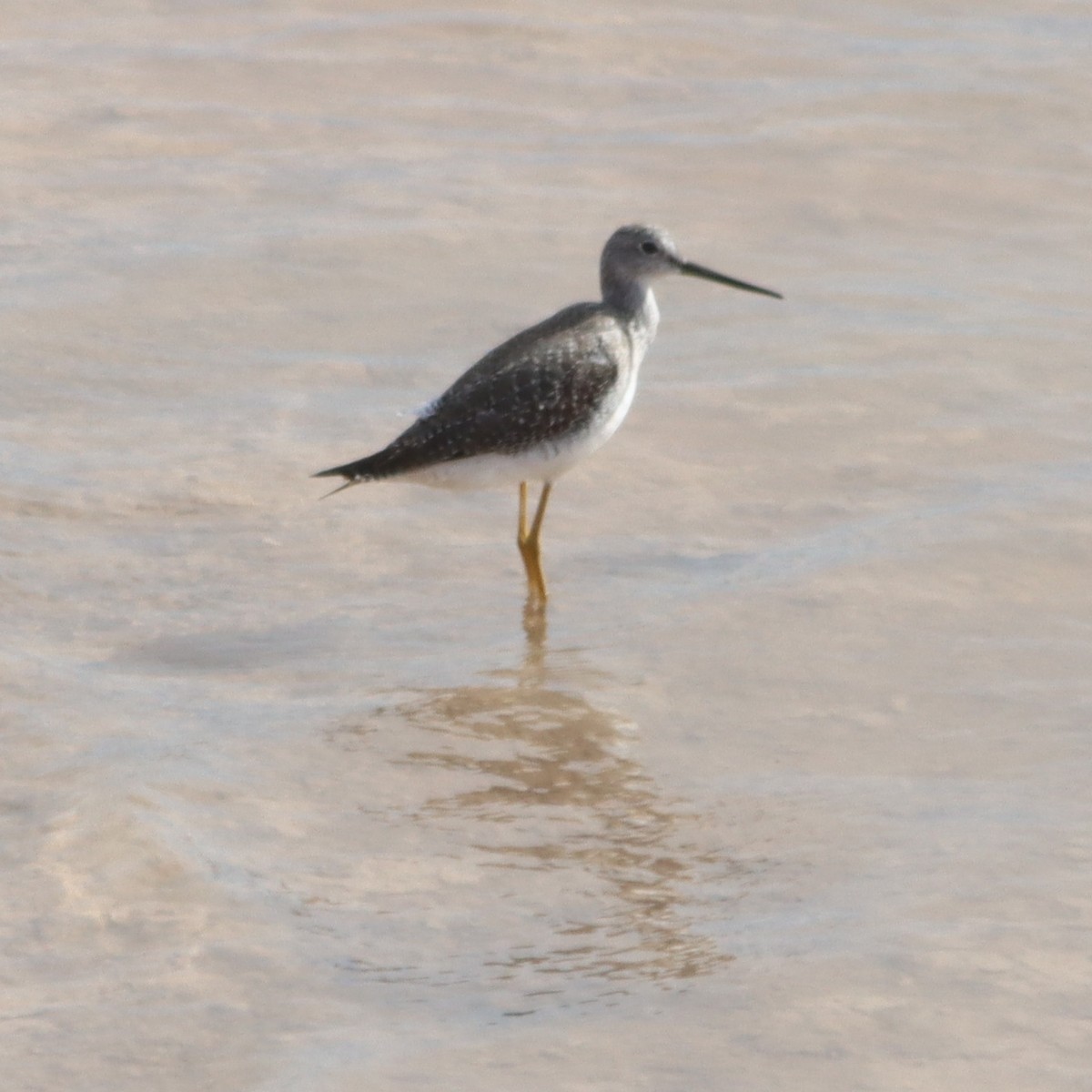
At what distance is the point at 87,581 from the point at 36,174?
15.2 feet

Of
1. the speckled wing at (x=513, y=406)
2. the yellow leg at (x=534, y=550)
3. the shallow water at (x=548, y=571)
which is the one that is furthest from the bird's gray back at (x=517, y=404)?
the shallow water at (x=548, y=571)

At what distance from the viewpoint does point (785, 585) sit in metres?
7.82

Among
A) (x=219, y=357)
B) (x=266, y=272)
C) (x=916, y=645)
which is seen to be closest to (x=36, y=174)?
(x=266, y=272)

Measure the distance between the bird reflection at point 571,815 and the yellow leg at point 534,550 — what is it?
0.24 metres

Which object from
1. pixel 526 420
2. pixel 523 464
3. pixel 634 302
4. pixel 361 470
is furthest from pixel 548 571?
pixel 634 302

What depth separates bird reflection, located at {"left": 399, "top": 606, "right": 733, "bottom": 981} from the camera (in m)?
5.45

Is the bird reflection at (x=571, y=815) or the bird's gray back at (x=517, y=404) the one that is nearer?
the bird reflection at (x=571, y=815)

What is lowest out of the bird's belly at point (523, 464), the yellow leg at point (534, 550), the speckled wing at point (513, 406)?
the yellow leg at point (534, 550)

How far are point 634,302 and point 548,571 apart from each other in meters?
1.20

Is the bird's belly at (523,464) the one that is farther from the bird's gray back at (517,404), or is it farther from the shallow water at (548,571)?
the shallow water at (548,571)

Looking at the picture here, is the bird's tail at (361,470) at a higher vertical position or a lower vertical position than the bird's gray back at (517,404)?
lower

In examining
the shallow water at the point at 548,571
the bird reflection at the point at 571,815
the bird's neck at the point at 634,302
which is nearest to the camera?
the shallow water at the point at 548,571

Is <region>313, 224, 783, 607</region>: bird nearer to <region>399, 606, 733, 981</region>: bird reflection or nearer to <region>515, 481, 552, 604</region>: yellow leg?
<region>515, 481, 552, 604</region>: yellow leg

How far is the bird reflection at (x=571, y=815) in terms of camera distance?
17.9 feet
